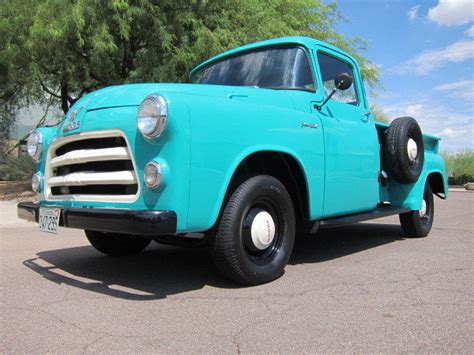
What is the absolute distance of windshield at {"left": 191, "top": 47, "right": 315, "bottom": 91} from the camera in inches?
181

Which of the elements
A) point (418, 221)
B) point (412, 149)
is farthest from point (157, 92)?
point (418, 221)

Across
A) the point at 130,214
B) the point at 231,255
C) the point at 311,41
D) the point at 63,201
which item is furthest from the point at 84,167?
the point at 311,41

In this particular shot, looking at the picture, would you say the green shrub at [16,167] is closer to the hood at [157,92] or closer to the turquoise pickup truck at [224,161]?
the turquoise pickup truck at [224,161]

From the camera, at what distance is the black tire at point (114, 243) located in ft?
16.0

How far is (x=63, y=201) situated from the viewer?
3.89 meters

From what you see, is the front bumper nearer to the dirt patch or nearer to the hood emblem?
the hood emblem

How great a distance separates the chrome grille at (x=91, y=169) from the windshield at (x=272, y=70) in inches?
68.7

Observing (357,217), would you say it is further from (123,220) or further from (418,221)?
(123,220)

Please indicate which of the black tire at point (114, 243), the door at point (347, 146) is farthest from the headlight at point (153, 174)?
the door at point (347, 146)

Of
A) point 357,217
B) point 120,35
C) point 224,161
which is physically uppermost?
point 120,35

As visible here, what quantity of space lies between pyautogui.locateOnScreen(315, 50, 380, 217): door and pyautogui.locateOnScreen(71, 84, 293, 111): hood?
29.2 inches

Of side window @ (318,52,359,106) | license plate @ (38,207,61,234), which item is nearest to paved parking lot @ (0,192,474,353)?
license plate @ (38,207,61,234)

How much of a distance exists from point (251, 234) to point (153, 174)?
3.31ft

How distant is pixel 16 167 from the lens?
17.1m
